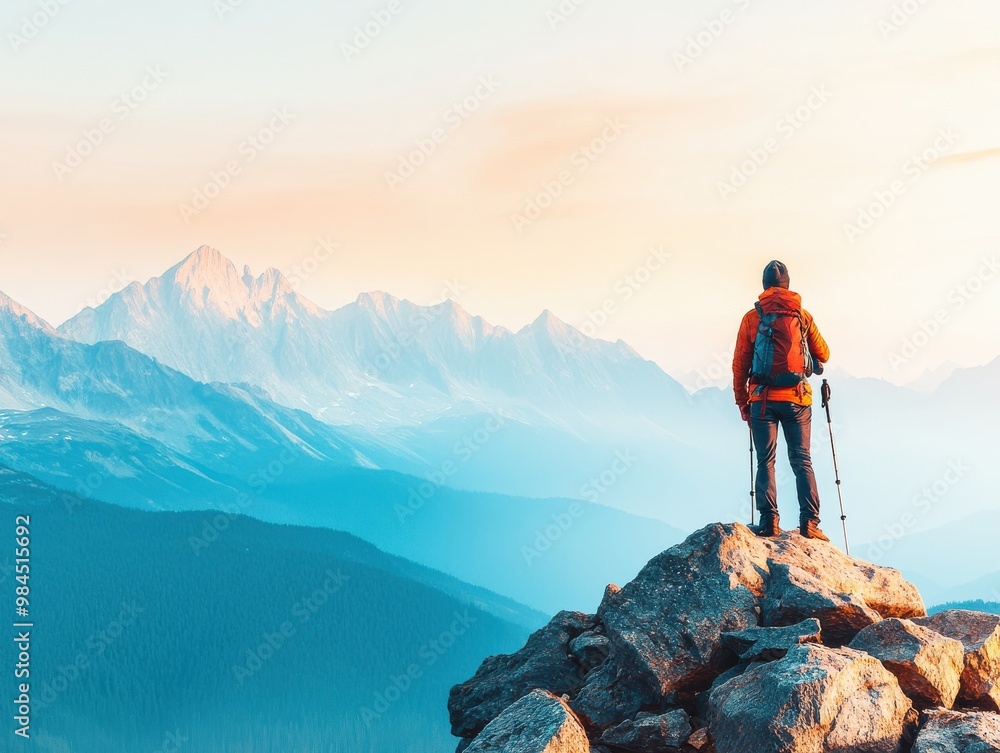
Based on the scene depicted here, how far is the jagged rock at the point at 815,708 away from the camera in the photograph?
18891 millimetres

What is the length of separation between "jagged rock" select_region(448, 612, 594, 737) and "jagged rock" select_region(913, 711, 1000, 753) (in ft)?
27.8

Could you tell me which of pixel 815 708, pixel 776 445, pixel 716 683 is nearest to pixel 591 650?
pixel 716 683

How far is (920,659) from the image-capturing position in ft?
67.4

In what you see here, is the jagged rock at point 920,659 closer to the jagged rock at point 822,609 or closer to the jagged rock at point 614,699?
the jagged rock at point 822,609

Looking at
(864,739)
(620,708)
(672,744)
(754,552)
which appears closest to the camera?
(864,739)

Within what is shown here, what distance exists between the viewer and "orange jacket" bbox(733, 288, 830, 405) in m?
25.4

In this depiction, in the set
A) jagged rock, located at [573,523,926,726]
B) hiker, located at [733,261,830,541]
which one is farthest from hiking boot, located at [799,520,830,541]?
jagged rock, located at [573,523,926,726]

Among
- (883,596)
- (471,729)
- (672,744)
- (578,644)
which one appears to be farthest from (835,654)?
(471,729)

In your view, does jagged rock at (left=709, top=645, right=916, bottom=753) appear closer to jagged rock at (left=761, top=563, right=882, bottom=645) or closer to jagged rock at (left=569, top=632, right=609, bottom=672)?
jagged rock at (left=761, top=563, right=882, bottom=645)

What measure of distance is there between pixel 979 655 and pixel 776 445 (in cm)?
662

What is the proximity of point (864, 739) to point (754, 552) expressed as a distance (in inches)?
244

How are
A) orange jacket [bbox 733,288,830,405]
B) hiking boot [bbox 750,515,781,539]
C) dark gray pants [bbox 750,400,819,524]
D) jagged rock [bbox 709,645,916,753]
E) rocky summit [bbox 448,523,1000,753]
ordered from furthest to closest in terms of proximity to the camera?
hiking boot [bbox 750,515,781,539] < dark gray pants [bbox 750,400,819,524] < orange jacket [bbox 733,288,830,405] < rocky summit [bbox 448,523,1000,753] < jagged rock [bbox 709,645,916,753]

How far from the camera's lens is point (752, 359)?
25766 millimetres

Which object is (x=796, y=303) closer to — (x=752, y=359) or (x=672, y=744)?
(x=752, y=359)
